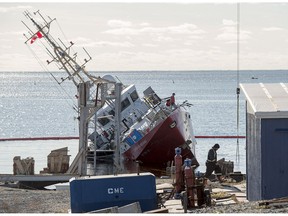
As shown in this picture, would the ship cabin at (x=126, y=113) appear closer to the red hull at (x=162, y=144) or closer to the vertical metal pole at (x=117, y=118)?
the red hull at (x=162, y=144)

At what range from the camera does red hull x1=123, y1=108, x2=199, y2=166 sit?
37625 millimetres

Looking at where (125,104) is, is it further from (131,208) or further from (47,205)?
(131,208)

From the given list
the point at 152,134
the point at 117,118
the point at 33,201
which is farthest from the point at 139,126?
the point at 33,201

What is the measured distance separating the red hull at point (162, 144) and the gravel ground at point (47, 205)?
11931 mm

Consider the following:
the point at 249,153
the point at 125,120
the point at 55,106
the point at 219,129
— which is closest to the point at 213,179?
the point at 249,153

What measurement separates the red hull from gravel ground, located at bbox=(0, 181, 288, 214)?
1193cm

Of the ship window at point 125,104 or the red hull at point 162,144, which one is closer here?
the red hull at point 162,144

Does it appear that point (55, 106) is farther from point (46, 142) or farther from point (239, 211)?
point (239, 211)

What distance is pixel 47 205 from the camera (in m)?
21.9

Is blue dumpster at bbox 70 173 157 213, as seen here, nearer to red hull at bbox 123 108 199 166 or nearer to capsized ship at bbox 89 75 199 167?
capsized ship at bbox 89 75 199 167

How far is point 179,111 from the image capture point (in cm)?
3894

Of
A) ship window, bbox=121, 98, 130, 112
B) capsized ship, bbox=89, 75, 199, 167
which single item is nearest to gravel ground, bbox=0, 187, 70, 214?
capsized ship, bbox=89, 75, 199, 167

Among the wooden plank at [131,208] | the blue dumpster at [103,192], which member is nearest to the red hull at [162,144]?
the blue dumpster at [103,192]

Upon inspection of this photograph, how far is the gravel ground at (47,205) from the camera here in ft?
56.7
